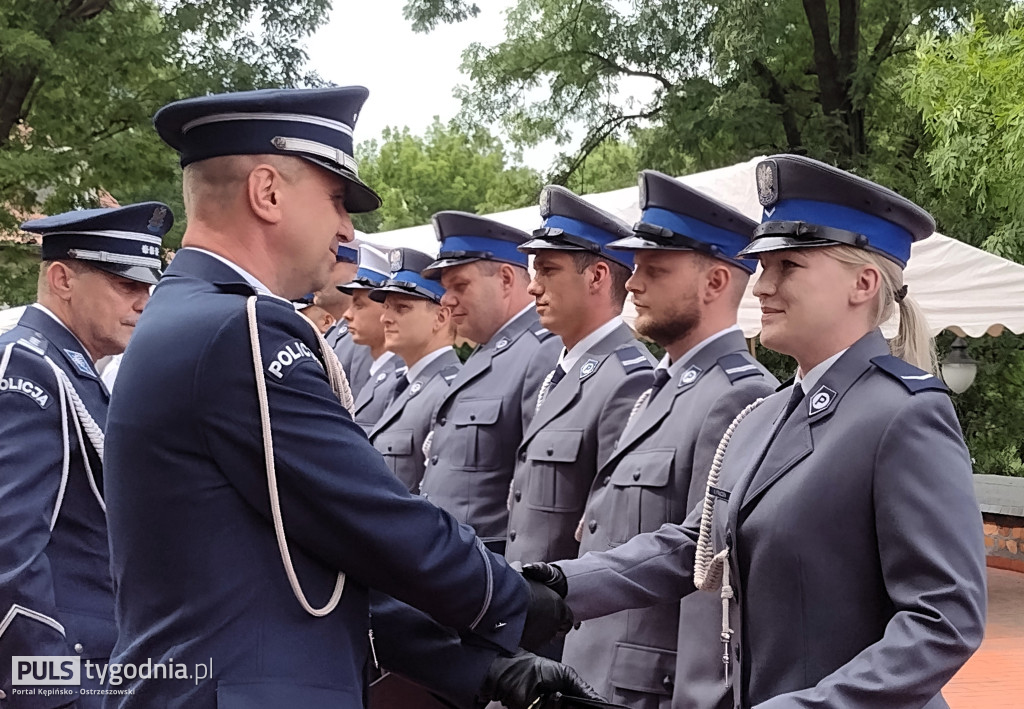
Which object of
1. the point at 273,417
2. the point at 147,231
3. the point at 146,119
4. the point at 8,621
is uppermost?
the point at 146,119

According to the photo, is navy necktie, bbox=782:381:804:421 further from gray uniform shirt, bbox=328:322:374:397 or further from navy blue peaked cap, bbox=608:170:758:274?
gray uniform shirt, bbox=328:322:374:397

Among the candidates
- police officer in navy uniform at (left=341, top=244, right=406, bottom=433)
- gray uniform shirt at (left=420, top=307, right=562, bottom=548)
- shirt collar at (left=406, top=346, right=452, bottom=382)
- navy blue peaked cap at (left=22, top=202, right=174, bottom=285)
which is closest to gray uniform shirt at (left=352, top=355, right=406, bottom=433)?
police officer in navy uniform at (left=341, top=244, right=406, bottom=433)

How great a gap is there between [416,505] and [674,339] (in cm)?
181

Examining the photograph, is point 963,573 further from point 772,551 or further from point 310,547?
point 310,547

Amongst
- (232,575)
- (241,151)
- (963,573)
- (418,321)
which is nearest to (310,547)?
(232,575)

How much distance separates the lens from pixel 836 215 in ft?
9.27

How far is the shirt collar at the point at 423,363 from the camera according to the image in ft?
21.8

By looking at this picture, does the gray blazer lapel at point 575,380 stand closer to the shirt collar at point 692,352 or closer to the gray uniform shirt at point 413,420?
the shirt collar at point 692,352

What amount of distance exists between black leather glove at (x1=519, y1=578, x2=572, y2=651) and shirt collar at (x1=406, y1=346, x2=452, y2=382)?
380 cm

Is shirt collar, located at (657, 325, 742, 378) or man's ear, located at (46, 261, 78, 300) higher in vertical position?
man's ear, located at (46, 261, 78, 300)

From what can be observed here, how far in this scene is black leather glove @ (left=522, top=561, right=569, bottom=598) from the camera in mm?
3018

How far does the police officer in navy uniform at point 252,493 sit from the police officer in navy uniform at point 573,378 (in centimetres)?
186

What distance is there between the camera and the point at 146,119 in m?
15.4

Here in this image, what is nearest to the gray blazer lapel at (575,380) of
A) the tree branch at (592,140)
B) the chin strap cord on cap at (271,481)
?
the chin strap cord on cap at (271,481)
